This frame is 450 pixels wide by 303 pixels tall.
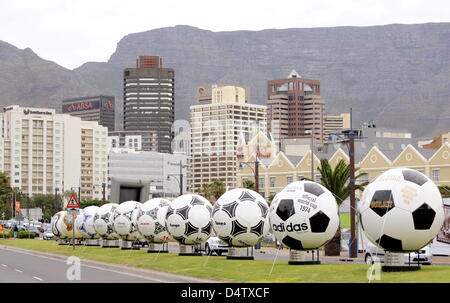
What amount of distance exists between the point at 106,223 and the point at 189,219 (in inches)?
673

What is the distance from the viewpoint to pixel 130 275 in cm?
3412

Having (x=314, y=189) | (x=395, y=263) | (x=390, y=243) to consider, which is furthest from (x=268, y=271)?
(x=390, y=243)

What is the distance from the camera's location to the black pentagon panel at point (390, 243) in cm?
2597

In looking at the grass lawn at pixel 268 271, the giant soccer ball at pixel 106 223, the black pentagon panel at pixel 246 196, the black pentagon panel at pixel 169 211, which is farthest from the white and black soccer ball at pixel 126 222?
the black pentagon panel at pixel 246 196

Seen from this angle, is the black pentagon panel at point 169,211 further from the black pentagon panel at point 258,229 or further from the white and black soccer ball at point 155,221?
the black pentagon panel at point 258,229

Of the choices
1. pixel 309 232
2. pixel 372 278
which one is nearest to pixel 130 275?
pixel 309 232

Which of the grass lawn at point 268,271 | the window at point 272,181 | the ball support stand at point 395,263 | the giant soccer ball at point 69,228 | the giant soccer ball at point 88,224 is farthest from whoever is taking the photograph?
the window at point 272,181

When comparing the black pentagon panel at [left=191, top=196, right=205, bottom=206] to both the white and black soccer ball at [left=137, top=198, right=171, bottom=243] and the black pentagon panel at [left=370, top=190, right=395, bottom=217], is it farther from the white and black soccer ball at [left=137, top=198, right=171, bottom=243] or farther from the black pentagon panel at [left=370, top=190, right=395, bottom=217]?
the black pentagon panel at [left=370, top=190, right=395, bottom=217]

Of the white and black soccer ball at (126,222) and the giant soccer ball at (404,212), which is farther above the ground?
the giant soccer ball at (404,212)

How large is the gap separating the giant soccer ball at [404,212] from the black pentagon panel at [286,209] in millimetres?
5484

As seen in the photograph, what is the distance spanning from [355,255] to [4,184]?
90.3m

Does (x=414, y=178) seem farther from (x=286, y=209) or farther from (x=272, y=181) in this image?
(x=272, y=181)
